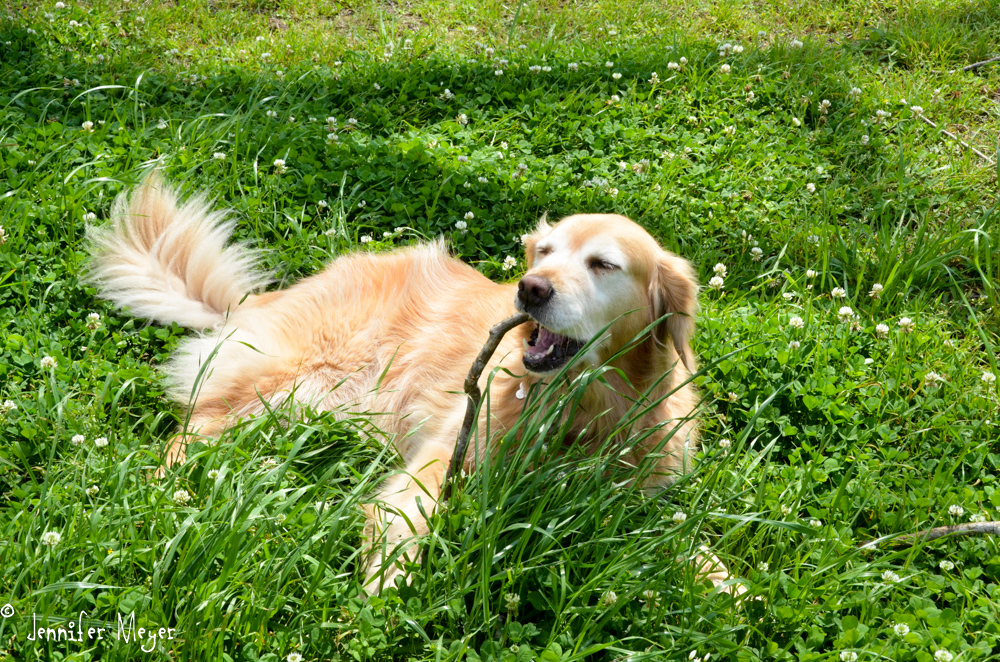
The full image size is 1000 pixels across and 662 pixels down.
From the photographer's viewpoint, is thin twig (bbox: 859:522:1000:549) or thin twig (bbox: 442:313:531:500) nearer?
thin twig (bbox: 442:313:531:500)

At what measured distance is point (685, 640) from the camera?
2248 millimetres

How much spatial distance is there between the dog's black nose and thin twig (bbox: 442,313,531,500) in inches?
2.1

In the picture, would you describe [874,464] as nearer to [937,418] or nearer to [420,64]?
[937,418]

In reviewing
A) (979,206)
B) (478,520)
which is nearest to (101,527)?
(478,520)

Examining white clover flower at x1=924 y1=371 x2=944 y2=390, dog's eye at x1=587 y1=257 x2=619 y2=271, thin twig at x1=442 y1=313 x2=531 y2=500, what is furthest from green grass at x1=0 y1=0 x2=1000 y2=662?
dog's eye at x1=587 y1=257 x2=619 y2=271

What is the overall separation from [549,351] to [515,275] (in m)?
A: 1.36

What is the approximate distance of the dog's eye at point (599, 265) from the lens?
2.87 metres

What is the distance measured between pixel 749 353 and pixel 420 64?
2.89 metres

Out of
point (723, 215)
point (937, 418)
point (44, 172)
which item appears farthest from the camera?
point (723, 215)

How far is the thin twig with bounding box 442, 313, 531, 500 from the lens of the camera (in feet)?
8.11

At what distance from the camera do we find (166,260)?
12.1 feet
